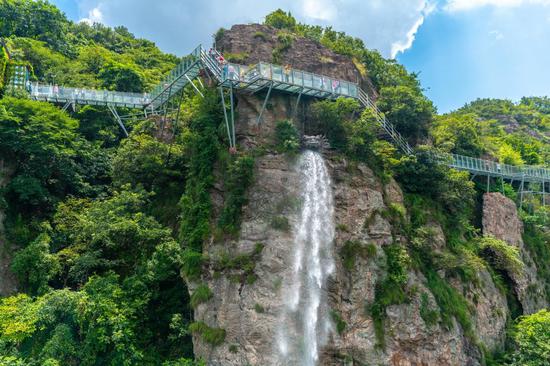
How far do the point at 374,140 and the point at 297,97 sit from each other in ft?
19.7

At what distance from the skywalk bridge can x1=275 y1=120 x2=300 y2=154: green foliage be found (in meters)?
1.53

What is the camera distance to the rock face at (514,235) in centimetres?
3519

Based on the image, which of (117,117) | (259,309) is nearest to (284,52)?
(117,117)

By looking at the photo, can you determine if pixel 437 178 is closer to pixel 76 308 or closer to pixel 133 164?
pixel 133 164

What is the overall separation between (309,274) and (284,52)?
1783 cm

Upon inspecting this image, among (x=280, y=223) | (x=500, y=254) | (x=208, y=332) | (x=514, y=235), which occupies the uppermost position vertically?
(x=514, y=235)

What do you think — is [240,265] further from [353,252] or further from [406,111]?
[406,111]

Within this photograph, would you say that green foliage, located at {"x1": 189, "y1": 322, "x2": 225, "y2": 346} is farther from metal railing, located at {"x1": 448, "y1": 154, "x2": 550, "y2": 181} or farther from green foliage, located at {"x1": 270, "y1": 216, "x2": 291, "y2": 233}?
metal railing, located at {"x1": 448, "y1": 154, "x2": 550, "y2": 181}

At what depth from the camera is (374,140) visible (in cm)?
3061

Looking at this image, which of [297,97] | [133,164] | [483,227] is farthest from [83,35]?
[483,227]

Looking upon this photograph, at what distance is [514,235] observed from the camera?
37.7m

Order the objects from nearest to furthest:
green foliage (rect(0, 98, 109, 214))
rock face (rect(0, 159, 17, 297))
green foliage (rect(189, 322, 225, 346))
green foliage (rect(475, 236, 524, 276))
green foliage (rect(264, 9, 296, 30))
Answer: green foliage (rect(189, 322, 225, 346)) → rock face (rect(0, 159, 17, 297)) → green foliage (rect(0, 98, 109, 214)) → green foliage (rect(475, 236, 524, 276)) → green foliage (rect(264, 9, 296, 30))

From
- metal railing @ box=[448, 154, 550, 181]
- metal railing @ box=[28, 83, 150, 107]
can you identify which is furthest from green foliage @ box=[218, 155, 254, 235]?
metal railing @ box=[28, 83, 150, 107]

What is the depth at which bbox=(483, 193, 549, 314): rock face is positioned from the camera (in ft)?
115
